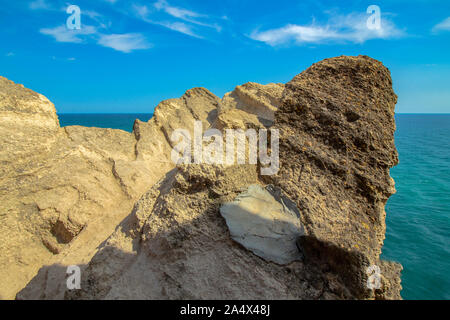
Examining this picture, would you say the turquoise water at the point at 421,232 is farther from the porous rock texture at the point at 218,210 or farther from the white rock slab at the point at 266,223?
the white rock slab at the point at 266,223

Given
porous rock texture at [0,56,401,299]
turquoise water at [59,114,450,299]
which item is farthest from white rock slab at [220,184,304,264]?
turquoise water at [59,114,450,299]

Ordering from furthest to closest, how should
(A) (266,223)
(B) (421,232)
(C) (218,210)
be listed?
(B) (421,232) < (C) (218,210) < (A) (266,223)

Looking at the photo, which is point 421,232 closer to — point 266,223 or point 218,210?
point 266,223

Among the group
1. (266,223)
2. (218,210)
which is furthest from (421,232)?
(218,210)

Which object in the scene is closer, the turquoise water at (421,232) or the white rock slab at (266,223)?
the white rock slab at (266,223)

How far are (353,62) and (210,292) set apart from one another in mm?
3029

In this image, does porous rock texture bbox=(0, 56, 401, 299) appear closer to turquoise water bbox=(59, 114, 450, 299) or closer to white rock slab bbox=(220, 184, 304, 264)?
white rock slab bbox=(220, 184, 304, 264)

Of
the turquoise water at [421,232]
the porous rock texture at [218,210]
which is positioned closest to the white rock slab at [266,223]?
the porous rock texture at [218,210]

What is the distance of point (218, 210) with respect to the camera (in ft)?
7.82

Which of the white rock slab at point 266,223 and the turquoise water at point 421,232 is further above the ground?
the white rock slab at point 266,223

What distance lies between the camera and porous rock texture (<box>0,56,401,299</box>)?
6.73 ft

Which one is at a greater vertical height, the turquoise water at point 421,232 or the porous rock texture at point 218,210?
the porous rock texture at point 218,210

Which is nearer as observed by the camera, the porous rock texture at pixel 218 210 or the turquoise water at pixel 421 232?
the porous rock texture at pixel 218 210

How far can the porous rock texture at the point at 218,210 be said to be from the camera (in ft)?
6.73
